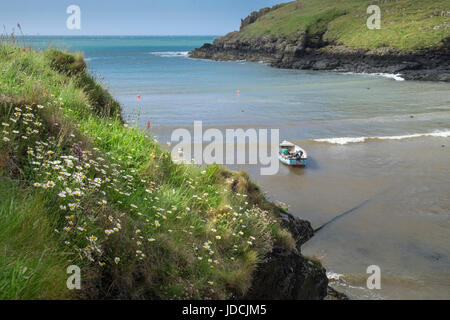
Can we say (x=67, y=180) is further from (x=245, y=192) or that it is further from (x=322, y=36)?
(x=322, y=36)

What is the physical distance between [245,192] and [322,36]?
3690 inches

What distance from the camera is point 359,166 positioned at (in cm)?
1780

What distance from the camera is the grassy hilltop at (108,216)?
309 cm

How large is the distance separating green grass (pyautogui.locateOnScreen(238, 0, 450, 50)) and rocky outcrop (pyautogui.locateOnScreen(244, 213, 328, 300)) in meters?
70.2

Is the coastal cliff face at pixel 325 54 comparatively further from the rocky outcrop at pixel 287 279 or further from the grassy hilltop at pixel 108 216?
the grassy hilltop at pixel 108 216

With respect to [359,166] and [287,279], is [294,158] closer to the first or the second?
[359,166]

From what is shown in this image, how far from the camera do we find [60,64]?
8.82 metres

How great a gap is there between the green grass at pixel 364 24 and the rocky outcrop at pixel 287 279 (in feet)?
230
